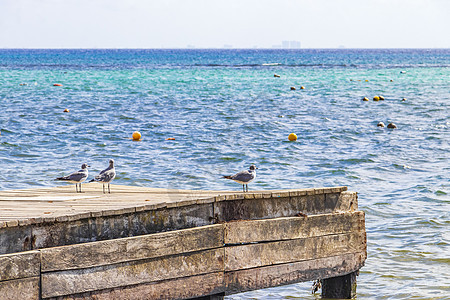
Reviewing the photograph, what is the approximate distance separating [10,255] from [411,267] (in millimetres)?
6607

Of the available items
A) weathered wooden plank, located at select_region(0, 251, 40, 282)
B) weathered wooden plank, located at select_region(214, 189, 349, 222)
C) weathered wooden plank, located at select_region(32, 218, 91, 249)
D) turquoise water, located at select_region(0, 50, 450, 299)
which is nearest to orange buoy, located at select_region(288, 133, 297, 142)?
turquoise water, located at select_region(0, 50, 450, 299)

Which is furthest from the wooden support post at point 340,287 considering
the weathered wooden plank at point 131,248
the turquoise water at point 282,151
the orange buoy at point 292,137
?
the orange buoy at point 292,137

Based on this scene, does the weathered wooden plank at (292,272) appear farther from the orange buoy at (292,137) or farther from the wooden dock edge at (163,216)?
the orange buoy at (292,137)

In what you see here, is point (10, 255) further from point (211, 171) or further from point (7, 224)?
point (211, 171)

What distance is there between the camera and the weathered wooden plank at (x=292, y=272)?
6.82 meters

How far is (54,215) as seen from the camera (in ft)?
19.6

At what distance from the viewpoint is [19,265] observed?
557cm

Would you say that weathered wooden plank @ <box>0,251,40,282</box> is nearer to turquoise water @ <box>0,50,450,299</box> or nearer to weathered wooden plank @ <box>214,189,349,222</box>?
weathered wooden plank @ <box>214,189,349,222</box>

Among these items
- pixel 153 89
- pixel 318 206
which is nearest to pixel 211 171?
pixel 318 206

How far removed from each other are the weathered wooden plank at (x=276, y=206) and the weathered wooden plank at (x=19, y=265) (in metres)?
2.03

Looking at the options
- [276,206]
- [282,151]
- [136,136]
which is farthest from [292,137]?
[276,206]

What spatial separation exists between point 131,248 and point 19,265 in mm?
1084

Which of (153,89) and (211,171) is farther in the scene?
(153,89)

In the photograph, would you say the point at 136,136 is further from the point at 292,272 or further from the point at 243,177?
the point at 292,272
